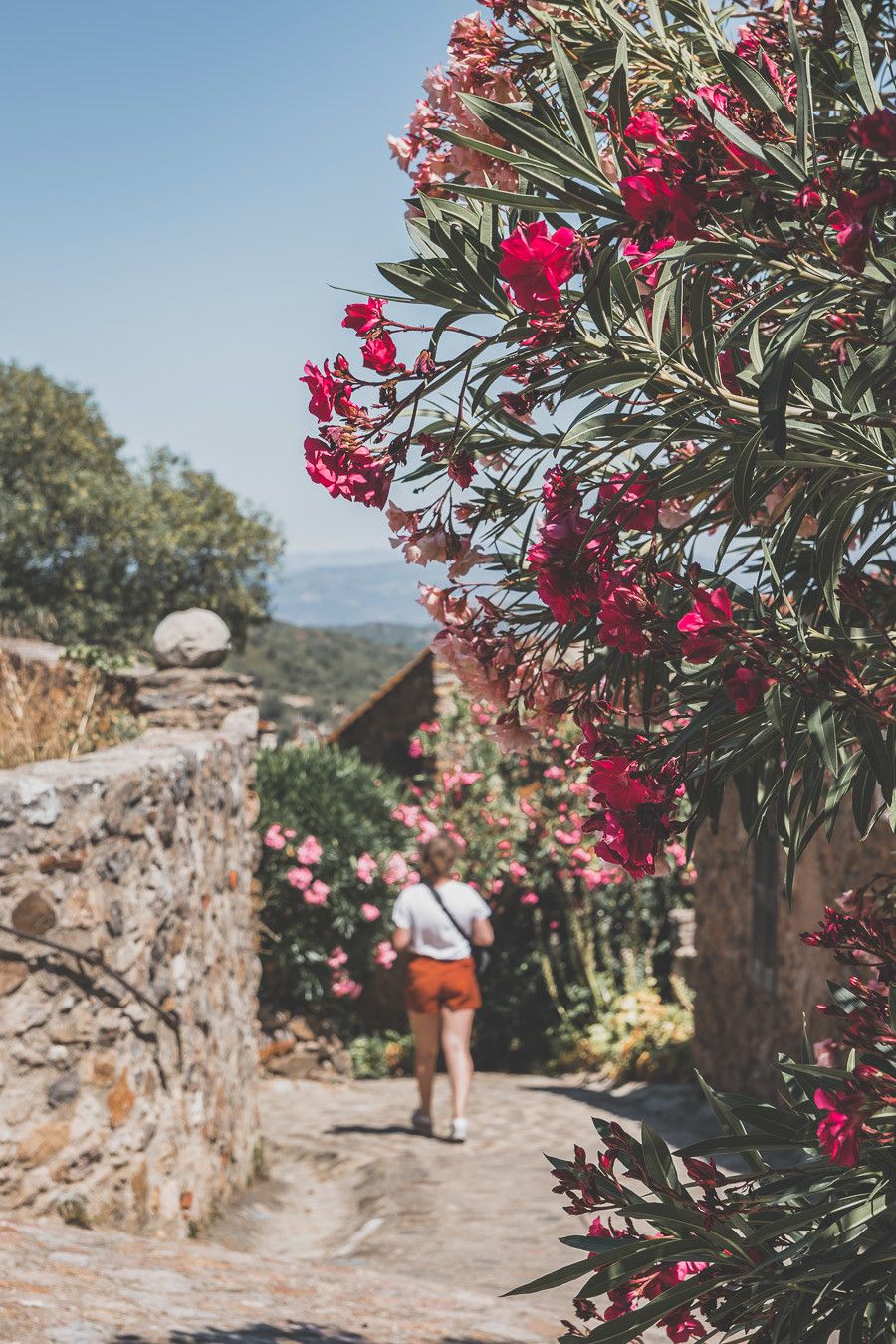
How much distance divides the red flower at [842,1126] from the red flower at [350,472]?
39.9 inches

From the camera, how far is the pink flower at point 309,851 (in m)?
9.98

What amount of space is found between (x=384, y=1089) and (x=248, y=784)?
2578 mm

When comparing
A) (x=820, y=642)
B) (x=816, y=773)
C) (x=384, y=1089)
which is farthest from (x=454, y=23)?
Result: (x=384, y=1089)

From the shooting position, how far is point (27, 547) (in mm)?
19844

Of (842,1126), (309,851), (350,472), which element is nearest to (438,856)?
(309,851)

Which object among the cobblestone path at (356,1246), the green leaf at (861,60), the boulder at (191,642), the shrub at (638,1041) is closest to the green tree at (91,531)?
the boulder at (191,642)

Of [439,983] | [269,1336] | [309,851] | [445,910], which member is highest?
[309,851]

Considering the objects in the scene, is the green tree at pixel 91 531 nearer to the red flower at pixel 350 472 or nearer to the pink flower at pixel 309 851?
the pink flower at pixel 309 851

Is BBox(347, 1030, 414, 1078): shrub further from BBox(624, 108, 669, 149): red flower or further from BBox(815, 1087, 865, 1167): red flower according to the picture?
BBox(624, 108, 669, 149): red flower

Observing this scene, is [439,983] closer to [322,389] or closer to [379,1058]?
[379,1058]

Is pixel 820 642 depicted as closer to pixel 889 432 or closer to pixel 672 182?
pixel 889 432

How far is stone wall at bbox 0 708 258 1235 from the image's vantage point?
4.41 meters

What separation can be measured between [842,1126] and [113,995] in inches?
150

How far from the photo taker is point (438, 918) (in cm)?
681
